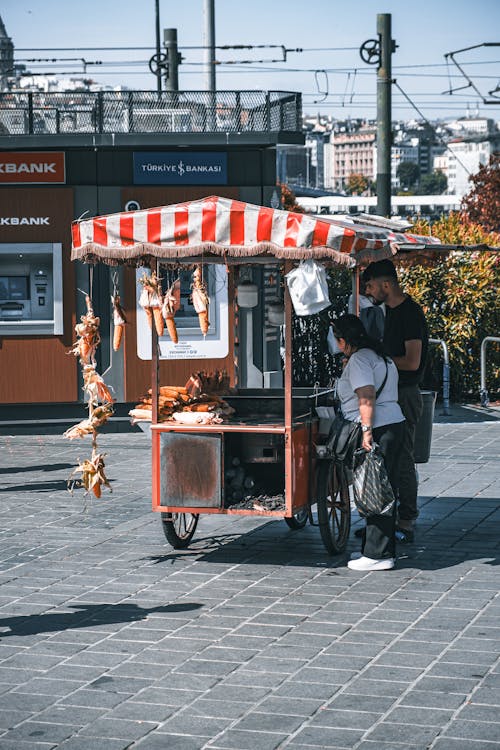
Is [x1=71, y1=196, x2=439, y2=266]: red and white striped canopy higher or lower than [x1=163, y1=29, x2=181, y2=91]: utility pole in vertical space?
lower

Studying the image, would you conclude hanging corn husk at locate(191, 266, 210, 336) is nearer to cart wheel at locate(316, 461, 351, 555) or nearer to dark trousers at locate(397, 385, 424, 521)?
cart wheel at locate(316, 461, 351, 555)

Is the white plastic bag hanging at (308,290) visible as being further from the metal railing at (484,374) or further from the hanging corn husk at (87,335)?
the metal railing at (484,374)

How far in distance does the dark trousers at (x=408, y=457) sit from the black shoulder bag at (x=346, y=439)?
876 millimetres

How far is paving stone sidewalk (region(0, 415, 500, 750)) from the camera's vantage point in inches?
209

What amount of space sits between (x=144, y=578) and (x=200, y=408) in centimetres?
137

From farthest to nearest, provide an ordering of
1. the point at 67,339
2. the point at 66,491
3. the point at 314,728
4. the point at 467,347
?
the point at 467,347 < the point at 67,339 < the point at 66,491 < the point at 314,728

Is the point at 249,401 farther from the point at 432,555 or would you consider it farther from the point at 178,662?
the point at 178,662

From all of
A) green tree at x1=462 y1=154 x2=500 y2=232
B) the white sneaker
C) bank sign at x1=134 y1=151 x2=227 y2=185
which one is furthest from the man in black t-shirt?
green tree at x1=462 y1=154 x2=500 y2=232

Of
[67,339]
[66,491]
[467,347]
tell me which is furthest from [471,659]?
[467,347]

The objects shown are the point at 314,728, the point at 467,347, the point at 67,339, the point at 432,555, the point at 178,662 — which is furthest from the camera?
the point at 467,347

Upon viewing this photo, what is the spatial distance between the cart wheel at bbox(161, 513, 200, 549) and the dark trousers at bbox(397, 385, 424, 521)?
146cm

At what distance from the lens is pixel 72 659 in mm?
6305

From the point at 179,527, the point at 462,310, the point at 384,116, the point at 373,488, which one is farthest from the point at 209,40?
the point at 373,488

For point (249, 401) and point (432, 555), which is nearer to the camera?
Result: point (432, 555)
